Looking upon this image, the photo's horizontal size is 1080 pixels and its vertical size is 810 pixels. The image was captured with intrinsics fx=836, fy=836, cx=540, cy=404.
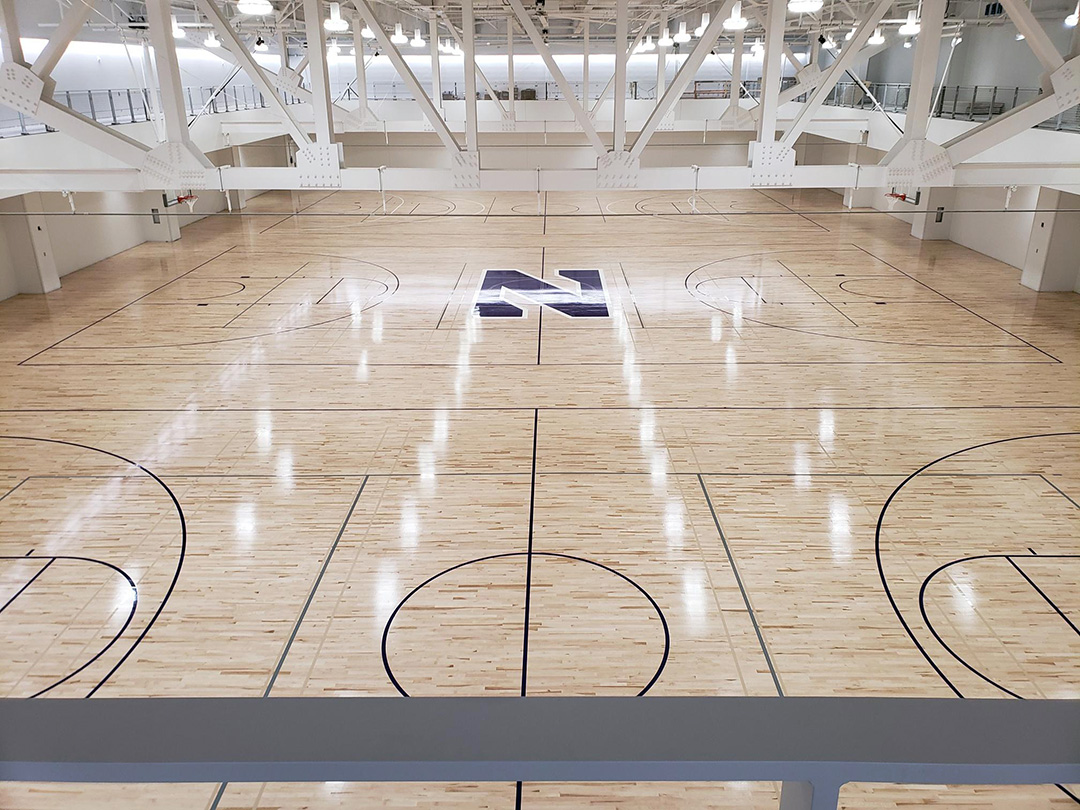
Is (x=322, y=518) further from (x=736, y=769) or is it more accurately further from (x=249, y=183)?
(x=736, y=769)

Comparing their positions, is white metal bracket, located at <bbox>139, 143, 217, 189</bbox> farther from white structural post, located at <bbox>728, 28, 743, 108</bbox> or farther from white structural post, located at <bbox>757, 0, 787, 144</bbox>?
white structural post, located at <bbox>728, 28, 743, 108</bbox>

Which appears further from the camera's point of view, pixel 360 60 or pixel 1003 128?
A: pixel 360 60

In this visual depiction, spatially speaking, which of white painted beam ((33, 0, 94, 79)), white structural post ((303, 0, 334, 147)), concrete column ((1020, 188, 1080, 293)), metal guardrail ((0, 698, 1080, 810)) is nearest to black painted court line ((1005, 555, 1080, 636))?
metal guardrail ((0, 698, 1080, 810))

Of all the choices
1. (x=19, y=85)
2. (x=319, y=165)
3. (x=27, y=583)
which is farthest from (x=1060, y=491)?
(x=19, y=85)

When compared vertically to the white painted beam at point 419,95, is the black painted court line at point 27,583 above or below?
below

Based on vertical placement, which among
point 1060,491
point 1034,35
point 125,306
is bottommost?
point 1060,491

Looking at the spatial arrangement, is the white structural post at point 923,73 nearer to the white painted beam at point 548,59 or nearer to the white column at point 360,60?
the white painted beam at point 548,59

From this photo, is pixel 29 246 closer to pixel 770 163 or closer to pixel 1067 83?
pixel 770 163

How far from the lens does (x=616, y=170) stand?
11492 millimetres

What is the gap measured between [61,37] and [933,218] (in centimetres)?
2103

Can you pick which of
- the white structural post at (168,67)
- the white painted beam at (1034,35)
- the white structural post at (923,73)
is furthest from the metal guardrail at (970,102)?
the white structural post at (168,67)

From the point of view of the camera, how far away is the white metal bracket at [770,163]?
37.0 feet

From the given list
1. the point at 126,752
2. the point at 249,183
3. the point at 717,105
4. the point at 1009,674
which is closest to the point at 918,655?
the point at 1009,674

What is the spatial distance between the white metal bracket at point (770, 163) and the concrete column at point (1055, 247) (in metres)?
8.91
